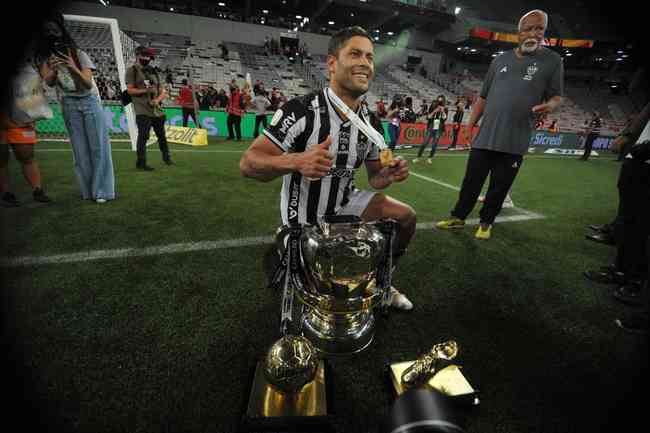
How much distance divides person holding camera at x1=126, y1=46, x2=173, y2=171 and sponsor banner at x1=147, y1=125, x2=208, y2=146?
125 inches

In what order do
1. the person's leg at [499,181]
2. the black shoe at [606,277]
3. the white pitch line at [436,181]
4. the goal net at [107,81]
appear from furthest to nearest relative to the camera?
the goal net at [107,81]
the white pitch line at [436,181]
the person's leg at [499,181]
the black shoe at [606,277]

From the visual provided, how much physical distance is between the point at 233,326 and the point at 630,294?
3061mm

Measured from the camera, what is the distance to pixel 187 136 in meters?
8.84

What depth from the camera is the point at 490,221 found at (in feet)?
10.6

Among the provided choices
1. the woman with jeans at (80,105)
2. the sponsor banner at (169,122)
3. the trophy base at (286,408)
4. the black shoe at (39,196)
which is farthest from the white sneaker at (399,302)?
the sponsor banner at (169,122)

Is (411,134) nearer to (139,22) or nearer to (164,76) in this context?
(164,76)

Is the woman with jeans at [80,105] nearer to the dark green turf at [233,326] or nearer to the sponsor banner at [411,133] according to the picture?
the dark green turf at [233,326]

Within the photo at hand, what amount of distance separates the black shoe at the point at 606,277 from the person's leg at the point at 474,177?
1252mm

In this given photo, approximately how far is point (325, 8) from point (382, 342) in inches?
1379

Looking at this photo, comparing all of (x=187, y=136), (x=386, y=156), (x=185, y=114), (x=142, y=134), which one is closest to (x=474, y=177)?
(x=386, y=156)

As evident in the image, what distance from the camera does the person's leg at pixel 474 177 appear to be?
10.6ft

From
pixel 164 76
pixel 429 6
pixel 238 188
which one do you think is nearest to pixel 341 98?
pixel 238 188

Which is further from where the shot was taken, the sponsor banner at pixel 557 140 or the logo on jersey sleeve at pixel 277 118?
the sponsor banner at pixel 557 140

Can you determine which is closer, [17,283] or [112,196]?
[17,283]
